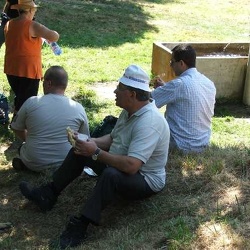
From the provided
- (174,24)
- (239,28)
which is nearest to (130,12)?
(174,24)

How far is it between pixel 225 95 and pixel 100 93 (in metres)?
2.17

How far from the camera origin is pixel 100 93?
30.0 feet

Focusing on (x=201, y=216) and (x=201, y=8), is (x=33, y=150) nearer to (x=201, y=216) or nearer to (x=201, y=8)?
(x=201, y=216)

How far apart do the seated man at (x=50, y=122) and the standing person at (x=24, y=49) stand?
108 centimetres

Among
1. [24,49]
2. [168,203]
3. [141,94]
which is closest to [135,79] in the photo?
[141,94]

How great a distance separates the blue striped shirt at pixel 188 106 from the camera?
5.37 metres

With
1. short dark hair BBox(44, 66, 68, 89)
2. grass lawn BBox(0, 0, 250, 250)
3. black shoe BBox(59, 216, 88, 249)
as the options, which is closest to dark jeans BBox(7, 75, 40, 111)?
grass lawn BBox(0, 0, 250, 250)

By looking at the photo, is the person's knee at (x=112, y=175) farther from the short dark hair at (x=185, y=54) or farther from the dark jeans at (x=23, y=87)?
the dark jeans at (x=23, y=87)

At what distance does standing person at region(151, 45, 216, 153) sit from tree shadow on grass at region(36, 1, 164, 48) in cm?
712

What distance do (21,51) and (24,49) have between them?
0.04m

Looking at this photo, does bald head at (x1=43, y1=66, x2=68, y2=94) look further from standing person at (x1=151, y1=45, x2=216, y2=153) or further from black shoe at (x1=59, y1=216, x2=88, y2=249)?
black shoe at (x1=59, y1=216, x2=88, y2=249)

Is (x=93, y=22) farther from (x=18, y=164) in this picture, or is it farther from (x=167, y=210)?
(x=167, y=210)

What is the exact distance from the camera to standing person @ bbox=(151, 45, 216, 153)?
537 centimetres

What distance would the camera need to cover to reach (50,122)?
5.15 metres
